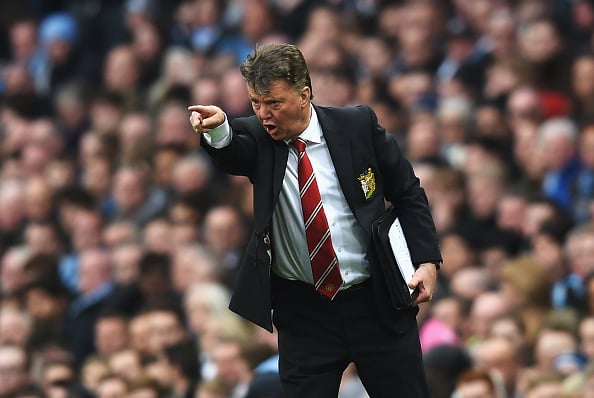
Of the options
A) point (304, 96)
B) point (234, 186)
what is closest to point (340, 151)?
point (304, 96)

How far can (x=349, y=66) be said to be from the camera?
12.4m

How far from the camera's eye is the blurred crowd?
882 centimetres

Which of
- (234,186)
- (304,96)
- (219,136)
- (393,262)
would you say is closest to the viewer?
(219,136)

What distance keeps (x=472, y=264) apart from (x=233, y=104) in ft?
12.0

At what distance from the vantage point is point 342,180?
547cm

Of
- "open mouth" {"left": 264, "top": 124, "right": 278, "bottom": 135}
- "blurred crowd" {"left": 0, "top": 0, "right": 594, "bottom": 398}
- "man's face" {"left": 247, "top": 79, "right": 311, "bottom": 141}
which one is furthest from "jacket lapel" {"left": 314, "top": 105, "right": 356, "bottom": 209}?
"blurred crowd" {"left": 0, "top": 0, "right": 594, "bottom": 398}

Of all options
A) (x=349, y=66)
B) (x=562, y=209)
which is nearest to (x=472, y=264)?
(x=562, y=209)

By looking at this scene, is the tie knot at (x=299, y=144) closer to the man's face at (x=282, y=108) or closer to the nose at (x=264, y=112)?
the man's face at (x=282, y=108)

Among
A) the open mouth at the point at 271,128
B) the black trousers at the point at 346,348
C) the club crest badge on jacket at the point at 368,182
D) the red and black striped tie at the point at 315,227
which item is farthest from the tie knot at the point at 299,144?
the black trousers at the point at 346,348

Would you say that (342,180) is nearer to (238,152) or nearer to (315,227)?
(315,227)

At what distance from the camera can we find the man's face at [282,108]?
17.4ft

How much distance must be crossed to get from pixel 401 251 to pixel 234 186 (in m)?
6.28

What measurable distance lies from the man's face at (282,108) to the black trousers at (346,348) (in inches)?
23.6

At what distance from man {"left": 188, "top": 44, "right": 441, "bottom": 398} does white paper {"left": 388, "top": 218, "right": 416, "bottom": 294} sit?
0.03 m
